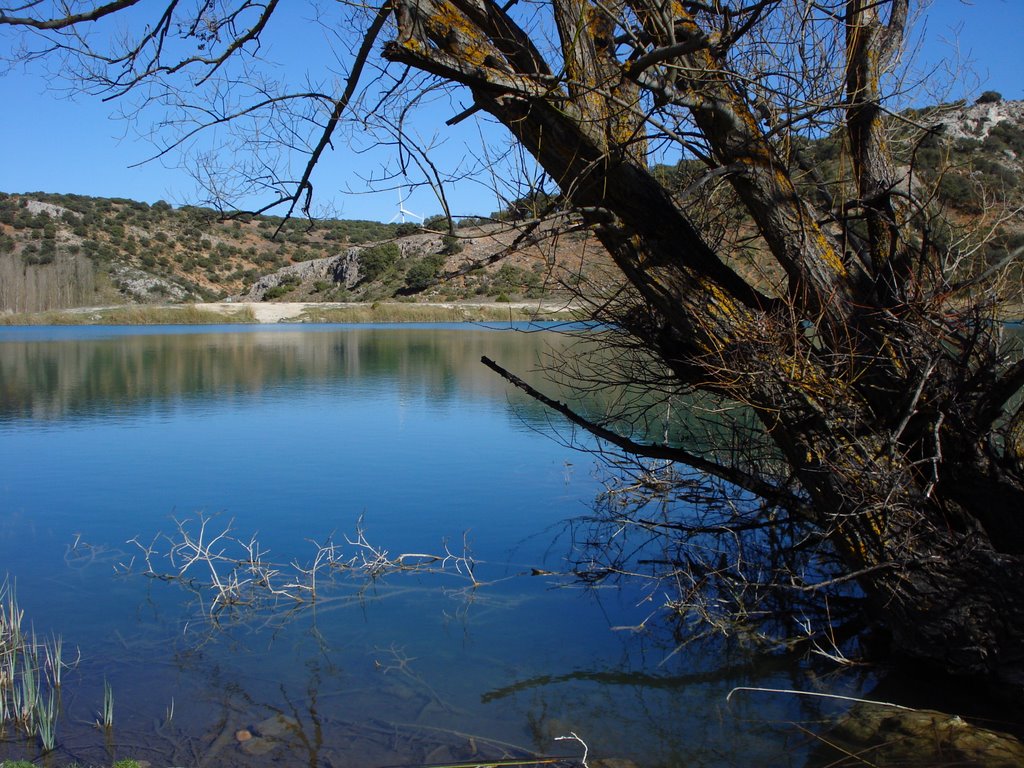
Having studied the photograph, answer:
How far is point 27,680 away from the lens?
427 cm

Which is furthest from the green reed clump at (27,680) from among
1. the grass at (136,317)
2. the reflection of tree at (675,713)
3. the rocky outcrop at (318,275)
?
the grass at (136,317)

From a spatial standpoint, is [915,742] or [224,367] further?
[224,367]

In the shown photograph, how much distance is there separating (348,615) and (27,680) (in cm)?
185

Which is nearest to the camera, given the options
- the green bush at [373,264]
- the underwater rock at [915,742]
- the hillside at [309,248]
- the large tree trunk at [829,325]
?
the underwater rock at [915,742]

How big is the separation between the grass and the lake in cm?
3008

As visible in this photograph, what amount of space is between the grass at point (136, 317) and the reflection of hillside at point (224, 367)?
8.26 meters

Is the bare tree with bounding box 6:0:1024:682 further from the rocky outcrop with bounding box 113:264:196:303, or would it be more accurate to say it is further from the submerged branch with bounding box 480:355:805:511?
the rocky outcrop with bounding box 113:264:196:303

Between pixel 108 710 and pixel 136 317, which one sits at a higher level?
pixel 136 317

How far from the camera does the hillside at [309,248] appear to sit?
536 cm

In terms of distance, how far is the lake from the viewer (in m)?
4.18

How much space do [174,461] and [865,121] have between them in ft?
26.5

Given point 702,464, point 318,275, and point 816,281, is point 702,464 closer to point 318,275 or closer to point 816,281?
point 816,281

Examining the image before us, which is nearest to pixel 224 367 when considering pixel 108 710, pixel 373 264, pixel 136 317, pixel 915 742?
pixel 373 264

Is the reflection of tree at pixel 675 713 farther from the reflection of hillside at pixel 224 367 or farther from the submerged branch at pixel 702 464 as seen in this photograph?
the reflection of hillside at pixel 224 367
